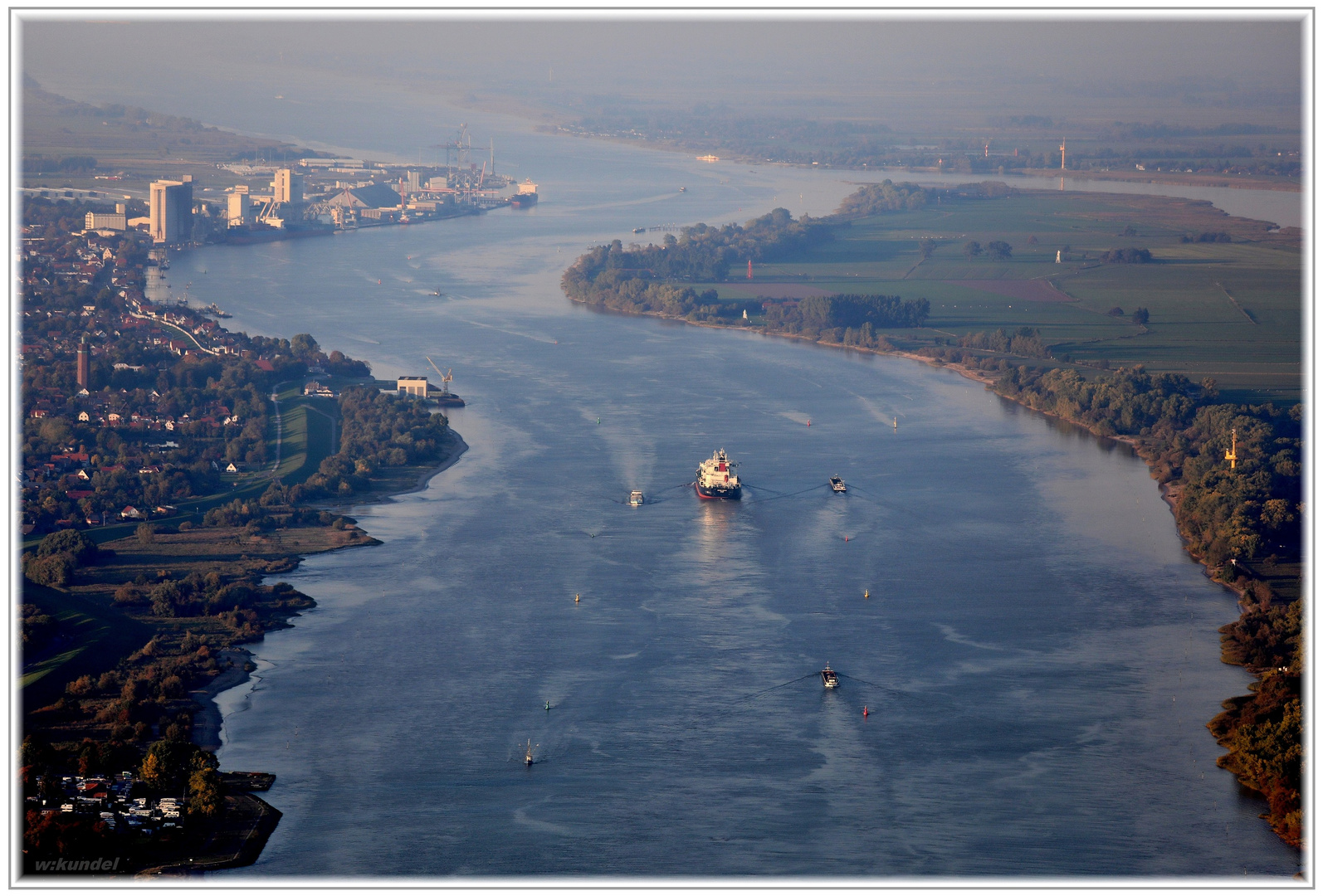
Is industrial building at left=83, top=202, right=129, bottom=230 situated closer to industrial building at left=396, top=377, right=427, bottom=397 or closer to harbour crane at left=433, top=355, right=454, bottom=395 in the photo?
harbour crane at left=433, top=355, right=454, bottom=395

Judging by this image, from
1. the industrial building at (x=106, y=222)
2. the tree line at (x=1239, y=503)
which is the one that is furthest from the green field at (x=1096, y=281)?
the industrial building at (x=106, y=222)

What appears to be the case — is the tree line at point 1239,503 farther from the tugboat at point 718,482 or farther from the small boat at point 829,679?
the tugboat at point 718,482

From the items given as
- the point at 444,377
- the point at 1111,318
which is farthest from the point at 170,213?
the point at 1111,318

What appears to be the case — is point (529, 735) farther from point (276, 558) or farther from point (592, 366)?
point (592, 366)

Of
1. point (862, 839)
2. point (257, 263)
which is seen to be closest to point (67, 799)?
point (862, 839)

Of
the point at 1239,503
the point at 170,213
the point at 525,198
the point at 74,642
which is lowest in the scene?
the point at 74,642

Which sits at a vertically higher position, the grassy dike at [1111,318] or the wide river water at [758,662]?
the grassy dike at [1111,318]

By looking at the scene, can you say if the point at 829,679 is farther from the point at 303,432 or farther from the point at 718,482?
the point at 303,432

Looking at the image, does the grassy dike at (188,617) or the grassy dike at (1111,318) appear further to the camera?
the grassy dike at (1111,318)
